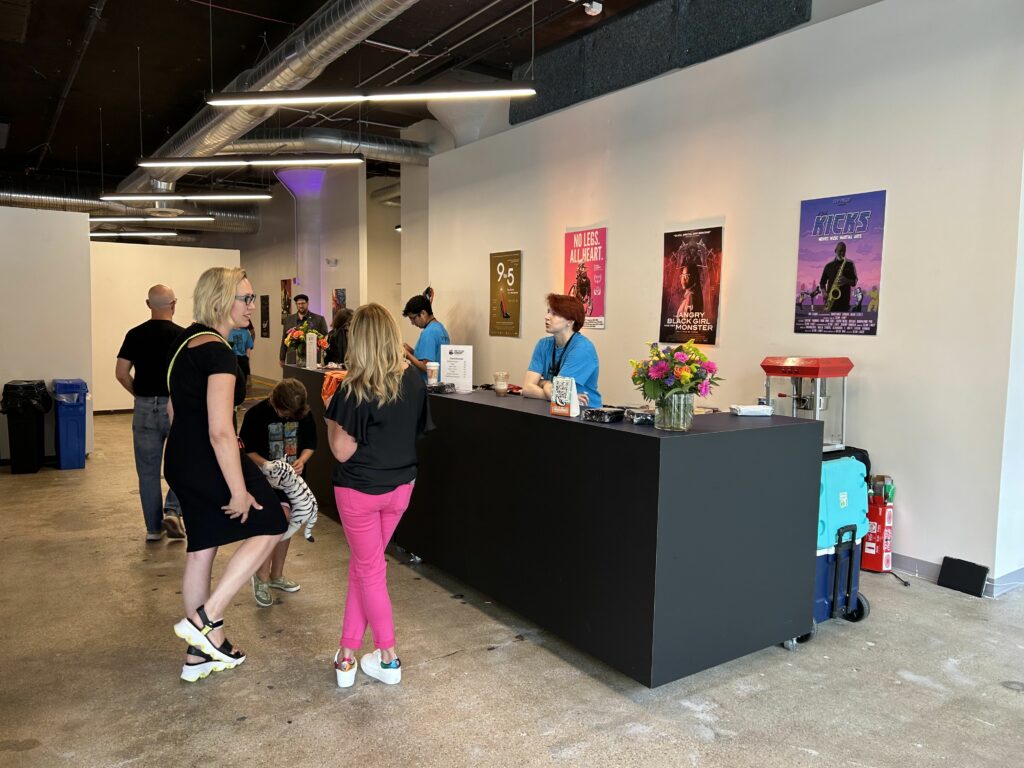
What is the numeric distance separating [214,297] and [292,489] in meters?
0.98

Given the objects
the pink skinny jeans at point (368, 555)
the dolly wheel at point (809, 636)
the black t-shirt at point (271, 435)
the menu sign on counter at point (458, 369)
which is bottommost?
the dolly wheel at point (809, 636)

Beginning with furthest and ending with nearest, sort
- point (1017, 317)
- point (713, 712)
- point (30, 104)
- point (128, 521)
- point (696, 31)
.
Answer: point (30, 104) → point (696, 31) → point (128, 521) → point (1017, 317) → point (713, 712)

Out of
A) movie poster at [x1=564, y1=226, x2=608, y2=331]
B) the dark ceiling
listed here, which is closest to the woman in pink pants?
movie poster at [x1=564, y1=226, x2=608, y2=331]

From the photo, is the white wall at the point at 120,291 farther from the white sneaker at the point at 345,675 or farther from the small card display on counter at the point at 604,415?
the small card display on counter at the point at 604,415

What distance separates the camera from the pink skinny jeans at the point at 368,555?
9.11ft

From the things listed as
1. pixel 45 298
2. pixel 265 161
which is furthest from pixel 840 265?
pixel 45 298

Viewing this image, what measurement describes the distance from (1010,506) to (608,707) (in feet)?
9.02

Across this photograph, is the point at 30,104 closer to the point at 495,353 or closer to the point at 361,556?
the point at 495,353

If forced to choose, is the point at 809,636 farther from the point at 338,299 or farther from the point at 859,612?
the point at 338,299

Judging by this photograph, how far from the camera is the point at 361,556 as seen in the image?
2.80m

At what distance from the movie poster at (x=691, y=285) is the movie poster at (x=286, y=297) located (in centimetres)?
1087

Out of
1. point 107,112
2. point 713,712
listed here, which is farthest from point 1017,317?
point 107,112

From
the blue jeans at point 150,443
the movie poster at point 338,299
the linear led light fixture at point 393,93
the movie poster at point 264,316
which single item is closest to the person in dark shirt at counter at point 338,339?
the blue jeans at point 150,443

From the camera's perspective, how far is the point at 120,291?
1159 cm
